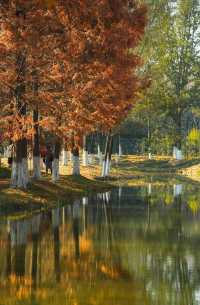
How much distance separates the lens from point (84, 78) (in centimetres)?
3453

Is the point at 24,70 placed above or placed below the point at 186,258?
above

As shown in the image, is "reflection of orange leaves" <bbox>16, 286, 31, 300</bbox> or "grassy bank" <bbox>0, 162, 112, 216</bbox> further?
"grassy bank" <bbox>0, 162, 112, 216</bbox>

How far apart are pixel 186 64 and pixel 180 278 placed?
75155mm

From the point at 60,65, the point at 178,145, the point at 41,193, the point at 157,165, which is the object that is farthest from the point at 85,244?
the point at 178,145

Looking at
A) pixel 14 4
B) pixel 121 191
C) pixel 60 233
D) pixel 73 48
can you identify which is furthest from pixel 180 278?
pixel 121 191

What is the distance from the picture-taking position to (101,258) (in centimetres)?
1723

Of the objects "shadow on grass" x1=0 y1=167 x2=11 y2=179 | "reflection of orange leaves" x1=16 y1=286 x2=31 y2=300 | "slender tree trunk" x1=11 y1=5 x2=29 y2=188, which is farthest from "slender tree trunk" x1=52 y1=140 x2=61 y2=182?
"reflection of orange leaves" x1=16 y1=286 x2=31 y2=300

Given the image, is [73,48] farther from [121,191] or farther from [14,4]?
[121,191]

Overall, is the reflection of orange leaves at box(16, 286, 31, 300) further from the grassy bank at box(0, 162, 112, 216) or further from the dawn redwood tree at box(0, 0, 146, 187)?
the dawn redwood tree at box(0, 0, 146, 187)

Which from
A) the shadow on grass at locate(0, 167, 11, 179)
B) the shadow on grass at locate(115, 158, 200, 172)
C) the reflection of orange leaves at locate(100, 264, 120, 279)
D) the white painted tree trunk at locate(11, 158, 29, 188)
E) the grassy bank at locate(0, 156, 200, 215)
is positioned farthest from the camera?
the shadow on grass at locate(115, 158, 200, 172)

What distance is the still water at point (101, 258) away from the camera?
12750mm

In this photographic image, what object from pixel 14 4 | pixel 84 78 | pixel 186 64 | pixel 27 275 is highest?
pixel 186 64

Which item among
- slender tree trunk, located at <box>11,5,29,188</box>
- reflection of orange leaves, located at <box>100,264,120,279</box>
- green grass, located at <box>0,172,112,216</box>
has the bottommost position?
reflection of orange leaves, located at <box>100,264,120,279</box>

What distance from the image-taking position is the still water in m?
12.8
